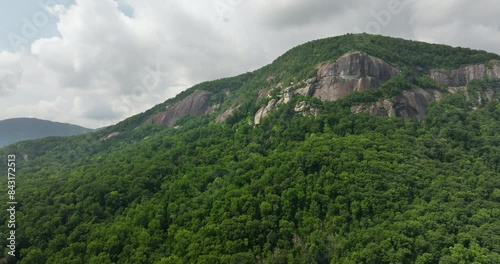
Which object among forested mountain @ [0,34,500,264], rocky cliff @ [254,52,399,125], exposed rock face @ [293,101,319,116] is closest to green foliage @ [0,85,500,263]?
forested mountain @ [0,34,500,264]

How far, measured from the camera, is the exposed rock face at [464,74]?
304ft

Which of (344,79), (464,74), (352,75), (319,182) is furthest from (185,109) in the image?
(464,74)

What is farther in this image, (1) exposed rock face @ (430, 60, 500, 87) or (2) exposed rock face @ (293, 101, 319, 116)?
(1) exposed rock face @ (430, 60, 500, 87)

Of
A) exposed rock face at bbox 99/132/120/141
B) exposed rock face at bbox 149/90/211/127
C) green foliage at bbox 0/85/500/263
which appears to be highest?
exposed rock face at bbox 149/90/211/127

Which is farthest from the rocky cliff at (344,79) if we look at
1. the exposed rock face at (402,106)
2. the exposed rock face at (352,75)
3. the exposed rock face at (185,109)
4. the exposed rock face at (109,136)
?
the exposed rock face at (109,136)

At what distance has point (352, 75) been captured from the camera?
296 feet

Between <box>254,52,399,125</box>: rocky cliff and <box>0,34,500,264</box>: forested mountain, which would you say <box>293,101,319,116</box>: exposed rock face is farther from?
<box>254,52,399,125</box>: rocky cliff

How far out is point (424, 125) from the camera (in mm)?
77062

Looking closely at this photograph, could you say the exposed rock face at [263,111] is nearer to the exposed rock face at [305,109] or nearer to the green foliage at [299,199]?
the exposed rock face at [305,109]

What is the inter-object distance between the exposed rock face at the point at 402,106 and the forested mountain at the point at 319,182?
35 centimetres

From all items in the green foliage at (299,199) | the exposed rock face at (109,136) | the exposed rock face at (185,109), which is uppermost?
the exposed rock face at (185,109)

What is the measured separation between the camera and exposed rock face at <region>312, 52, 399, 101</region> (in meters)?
88.9

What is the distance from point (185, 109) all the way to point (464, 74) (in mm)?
101297

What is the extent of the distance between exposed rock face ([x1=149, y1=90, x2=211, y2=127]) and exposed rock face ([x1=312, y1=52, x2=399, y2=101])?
58164mm
